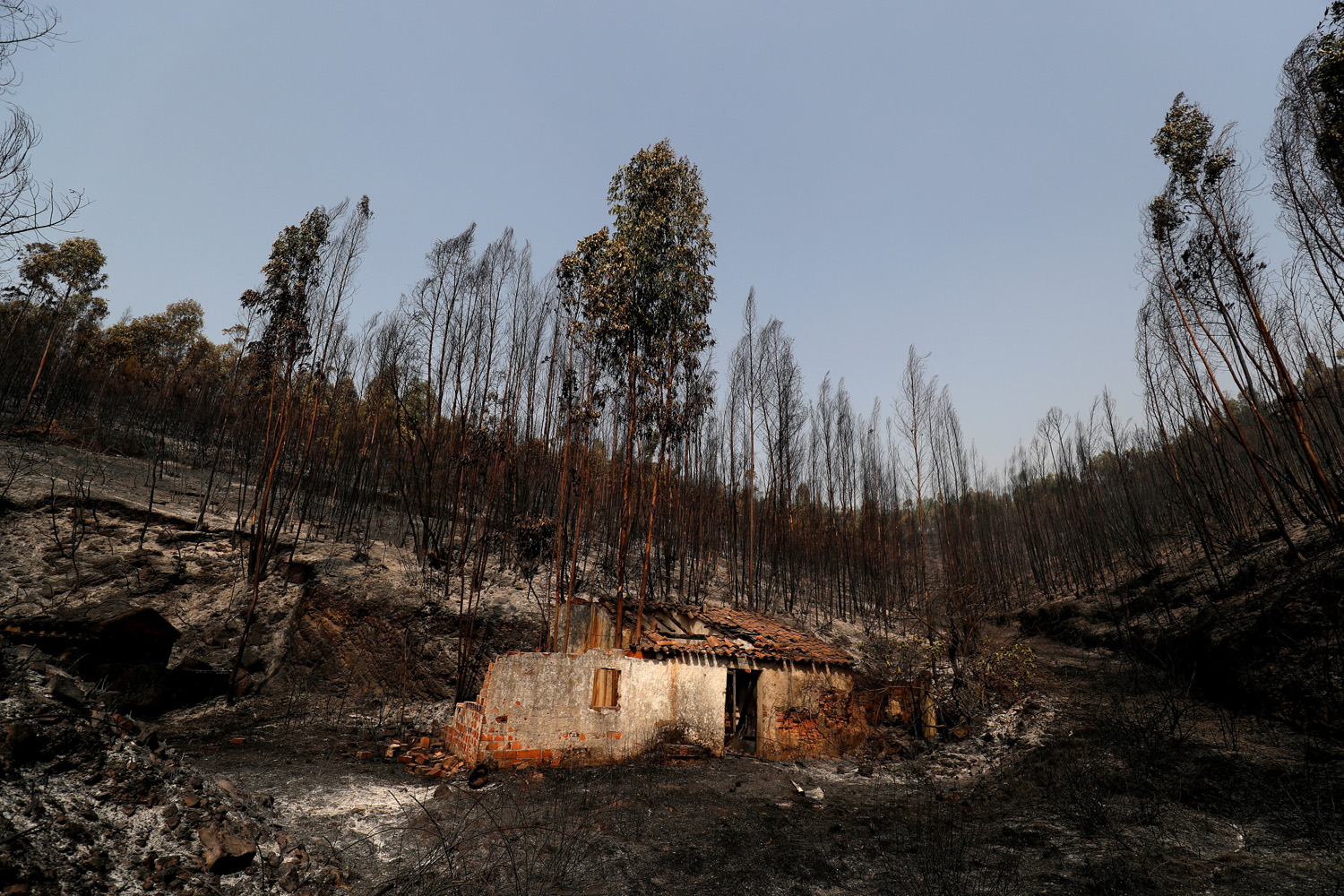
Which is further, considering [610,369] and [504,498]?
[504,498]

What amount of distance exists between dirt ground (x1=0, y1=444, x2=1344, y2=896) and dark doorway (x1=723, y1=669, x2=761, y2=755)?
1.35 meters

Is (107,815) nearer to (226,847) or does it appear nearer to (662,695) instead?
(226,847)

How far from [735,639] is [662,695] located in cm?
259

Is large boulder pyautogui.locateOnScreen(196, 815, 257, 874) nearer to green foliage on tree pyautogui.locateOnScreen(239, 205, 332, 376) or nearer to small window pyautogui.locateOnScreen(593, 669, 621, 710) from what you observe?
small window pyautogui.locateOnScreen(593, 669, 621, 710)

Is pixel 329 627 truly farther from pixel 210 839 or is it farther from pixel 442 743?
pixel 210 839

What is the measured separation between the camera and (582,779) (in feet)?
29.1

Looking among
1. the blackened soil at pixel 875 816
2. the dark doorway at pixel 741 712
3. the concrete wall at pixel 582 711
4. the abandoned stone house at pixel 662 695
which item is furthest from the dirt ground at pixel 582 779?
the dark doorway at pixel 741 712

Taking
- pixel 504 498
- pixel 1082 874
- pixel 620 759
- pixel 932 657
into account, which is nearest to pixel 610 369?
pixel 504 498

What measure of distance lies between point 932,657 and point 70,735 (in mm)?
13021

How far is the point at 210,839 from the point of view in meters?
4.31

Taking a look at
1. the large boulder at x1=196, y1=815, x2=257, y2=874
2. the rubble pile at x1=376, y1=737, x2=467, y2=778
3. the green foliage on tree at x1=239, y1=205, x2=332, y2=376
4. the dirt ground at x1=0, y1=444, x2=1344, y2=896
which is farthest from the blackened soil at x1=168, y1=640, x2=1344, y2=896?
the green foliage on tree at x1=239, y1=205, x2=332, y2=376

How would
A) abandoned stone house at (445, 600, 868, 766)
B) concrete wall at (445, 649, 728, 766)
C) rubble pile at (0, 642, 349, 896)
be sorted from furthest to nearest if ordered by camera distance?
1. abandoned stone house at (445, 600, 868, 766)
2. concrete wall at (445, 649, 728, 766)
3. rubble pile at (0, 642, 349, 896)

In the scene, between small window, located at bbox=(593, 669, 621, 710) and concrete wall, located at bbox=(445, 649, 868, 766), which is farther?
small window, located at bbox=(593, 669, 621, 710)

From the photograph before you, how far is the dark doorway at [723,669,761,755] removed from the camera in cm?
1184
